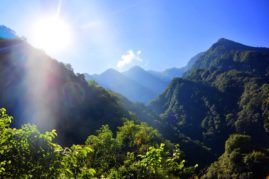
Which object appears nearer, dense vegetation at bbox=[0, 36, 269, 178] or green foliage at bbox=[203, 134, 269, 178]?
dense vegetation at bbox=[0, 36, 269, 178]

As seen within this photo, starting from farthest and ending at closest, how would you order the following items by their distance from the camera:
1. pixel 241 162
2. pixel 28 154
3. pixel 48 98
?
pixel 48 98 → pixel 241 162 → pixel 28 154

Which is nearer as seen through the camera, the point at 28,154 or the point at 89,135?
the point at 28,154

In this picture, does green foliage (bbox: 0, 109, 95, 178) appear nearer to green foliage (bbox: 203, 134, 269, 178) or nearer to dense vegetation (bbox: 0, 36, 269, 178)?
dense vegetation (bbox: 0, 36, 269, 178)

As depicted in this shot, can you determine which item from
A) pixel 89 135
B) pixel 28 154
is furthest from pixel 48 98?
pixel 28 154

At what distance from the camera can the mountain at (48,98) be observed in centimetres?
9012

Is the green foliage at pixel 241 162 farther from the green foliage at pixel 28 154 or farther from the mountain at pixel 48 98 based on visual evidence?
the green foliage at pixel 28 154

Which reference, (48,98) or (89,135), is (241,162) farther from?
(48,98)

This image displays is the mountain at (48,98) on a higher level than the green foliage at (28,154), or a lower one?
higher

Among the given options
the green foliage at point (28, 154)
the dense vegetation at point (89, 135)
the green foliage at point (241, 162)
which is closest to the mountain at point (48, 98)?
the dense vegetation at point (89, 135)

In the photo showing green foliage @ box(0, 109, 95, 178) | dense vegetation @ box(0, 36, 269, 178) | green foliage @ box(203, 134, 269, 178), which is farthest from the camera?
green foliage @ box(203, 134, 269, 178)

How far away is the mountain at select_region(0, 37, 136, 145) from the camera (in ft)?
296

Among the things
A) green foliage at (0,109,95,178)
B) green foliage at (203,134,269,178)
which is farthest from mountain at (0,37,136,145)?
green foliage at (0,109,95,178)

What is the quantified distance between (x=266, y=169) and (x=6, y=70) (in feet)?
261

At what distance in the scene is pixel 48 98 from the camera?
326 ft
